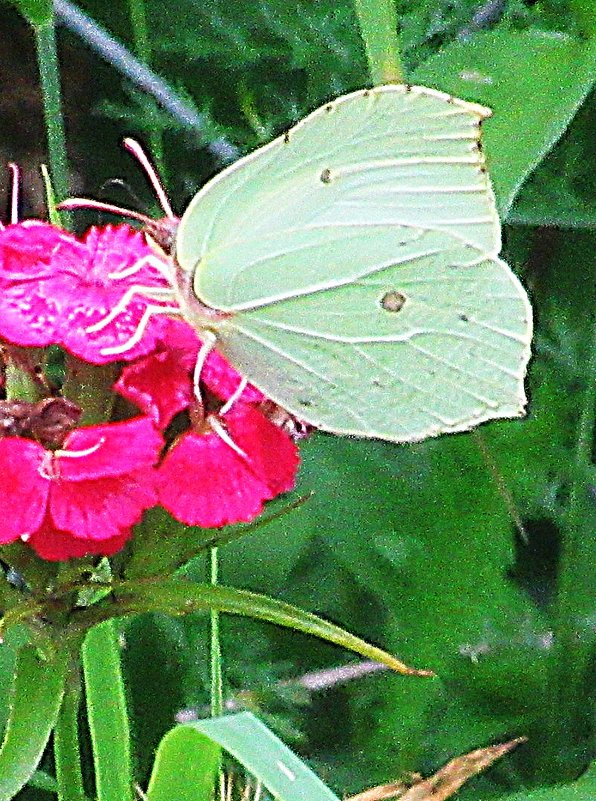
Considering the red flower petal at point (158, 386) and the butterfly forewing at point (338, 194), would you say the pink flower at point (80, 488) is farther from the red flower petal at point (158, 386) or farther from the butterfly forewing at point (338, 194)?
the butterfly forewing at point (338, 194)

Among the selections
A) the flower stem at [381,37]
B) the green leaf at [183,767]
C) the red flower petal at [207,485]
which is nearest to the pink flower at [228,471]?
the red flower petal at [207,485]

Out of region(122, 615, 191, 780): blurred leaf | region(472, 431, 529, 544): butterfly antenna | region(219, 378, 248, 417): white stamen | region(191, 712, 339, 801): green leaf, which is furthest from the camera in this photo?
region(122, 615, 191, 780): blurred leaf

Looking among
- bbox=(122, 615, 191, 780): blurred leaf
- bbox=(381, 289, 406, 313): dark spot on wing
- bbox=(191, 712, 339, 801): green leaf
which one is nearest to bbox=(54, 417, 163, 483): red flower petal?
bbox=(191, 712, 339, 801): green leaf

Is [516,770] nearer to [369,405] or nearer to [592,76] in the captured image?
[369,405]

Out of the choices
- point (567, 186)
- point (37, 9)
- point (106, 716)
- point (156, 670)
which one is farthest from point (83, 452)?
point (567, 186)

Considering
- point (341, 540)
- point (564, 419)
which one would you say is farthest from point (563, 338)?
point (341, 540)

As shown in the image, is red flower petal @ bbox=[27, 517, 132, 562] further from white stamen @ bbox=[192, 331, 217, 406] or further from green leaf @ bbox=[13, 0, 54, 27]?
green leaf @ bbox=[13, 0, 54, 27]
